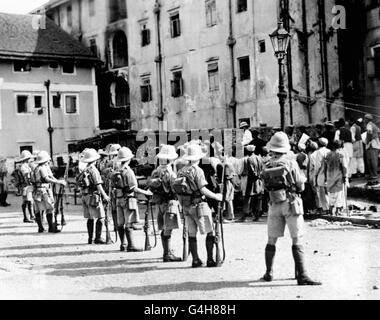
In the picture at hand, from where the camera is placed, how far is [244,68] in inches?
1237

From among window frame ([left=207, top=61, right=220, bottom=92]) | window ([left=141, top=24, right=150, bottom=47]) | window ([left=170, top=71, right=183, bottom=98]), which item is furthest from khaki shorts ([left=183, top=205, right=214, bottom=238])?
window ([left=141, top=24, right=150, bottom=47])

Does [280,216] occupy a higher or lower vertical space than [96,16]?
lower

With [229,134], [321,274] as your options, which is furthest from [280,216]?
[229,134]

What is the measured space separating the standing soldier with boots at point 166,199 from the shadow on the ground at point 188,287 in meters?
1.92

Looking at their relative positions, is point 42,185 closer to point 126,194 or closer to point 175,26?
point 126,194

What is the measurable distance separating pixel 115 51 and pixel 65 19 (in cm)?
514

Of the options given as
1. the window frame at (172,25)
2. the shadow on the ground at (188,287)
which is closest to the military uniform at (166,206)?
the shadow on the ground at (188,287)

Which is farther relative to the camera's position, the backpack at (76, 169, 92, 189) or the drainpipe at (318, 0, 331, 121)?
the drainpipe at (318, 0, 331, 121)

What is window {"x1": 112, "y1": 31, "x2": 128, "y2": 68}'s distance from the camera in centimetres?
3978

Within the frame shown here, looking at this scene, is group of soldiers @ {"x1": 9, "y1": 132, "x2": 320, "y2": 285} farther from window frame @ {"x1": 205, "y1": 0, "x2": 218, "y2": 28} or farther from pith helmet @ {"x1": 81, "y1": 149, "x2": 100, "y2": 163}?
window frame @ {"x1": 205, "y1": 0, "x2": 218, "y2": 28}

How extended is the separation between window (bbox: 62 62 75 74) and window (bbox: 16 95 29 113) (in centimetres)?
338

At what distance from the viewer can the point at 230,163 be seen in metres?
17.6

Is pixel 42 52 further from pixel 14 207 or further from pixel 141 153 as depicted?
pixel 14 207

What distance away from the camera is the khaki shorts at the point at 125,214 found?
1191 cm
